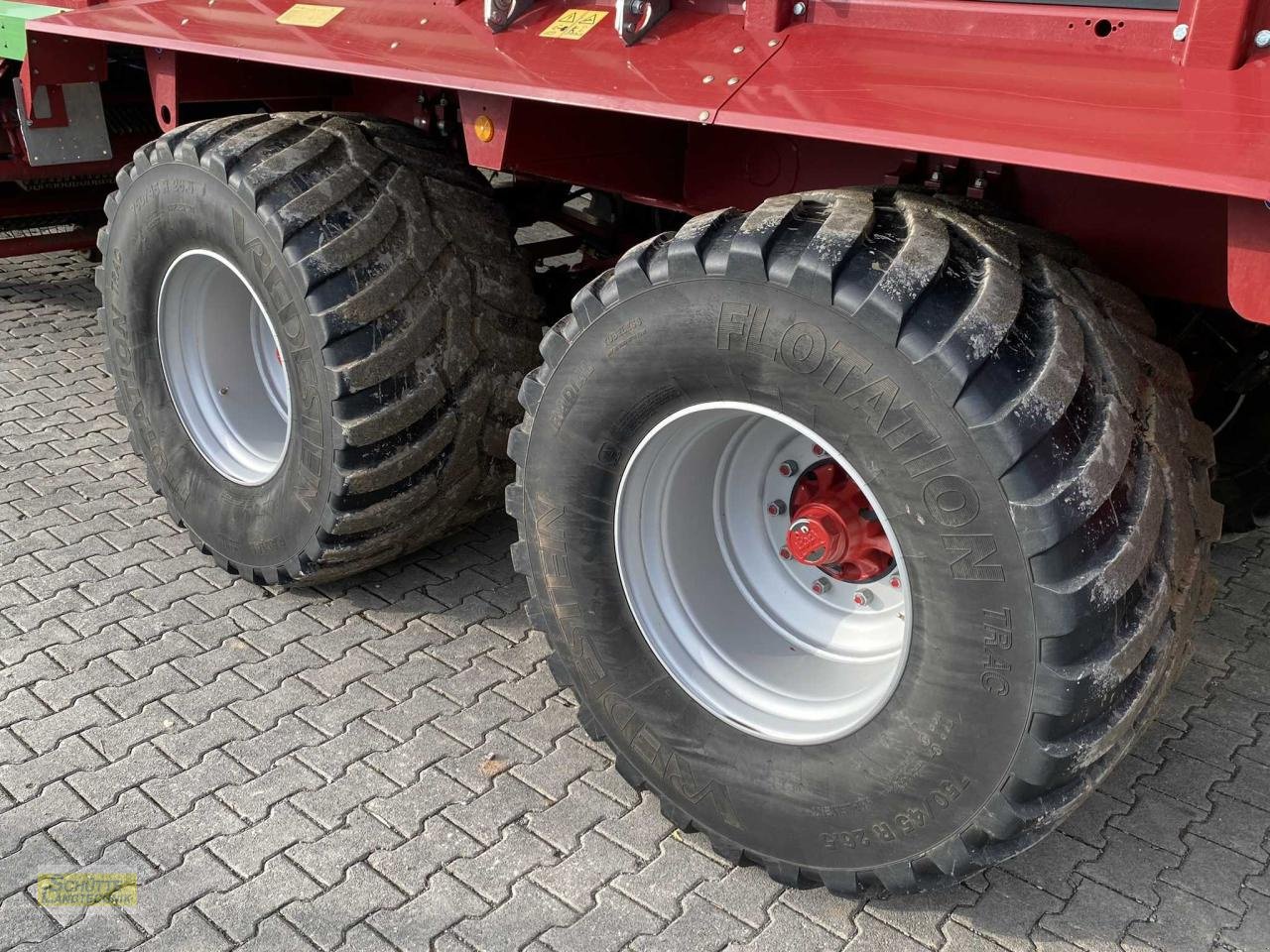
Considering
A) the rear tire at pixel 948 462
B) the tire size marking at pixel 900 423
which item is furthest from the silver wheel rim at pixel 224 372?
the tire size marking at pixel 900 423

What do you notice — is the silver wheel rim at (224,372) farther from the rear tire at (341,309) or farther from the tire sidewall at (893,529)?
the tire sidewall at (893,529)

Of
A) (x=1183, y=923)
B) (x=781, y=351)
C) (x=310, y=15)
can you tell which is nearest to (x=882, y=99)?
(x=781, y=351)

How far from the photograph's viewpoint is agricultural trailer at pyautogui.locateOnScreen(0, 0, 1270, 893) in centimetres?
188

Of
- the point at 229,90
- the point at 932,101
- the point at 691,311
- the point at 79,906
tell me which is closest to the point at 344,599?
→ the point at 79,906

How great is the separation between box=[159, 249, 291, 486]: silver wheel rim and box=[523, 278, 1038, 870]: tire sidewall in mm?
1436

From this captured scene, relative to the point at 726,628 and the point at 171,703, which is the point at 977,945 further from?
the point at 171,703

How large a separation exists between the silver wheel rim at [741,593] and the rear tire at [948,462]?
3.7 inches

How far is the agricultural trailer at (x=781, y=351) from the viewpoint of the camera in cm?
188

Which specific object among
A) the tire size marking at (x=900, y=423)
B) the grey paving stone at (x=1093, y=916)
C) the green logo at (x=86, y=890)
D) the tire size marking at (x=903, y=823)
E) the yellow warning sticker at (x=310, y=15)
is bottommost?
the green logo at (x=86, y=890)

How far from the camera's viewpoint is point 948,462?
193cm

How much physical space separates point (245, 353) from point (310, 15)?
1.25 m

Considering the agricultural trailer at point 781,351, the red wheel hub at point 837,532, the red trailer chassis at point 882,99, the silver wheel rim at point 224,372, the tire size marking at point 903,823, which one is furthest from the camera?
the silver wheel rim at point 224,372

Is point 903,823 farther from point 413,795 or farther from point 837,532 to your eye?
point 413,795

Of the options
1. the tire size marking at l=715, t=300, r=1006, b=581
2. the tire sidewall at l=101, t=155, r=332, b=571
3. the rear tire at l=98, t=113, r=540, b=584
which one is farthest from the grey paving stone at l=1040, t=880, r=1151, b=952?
the tire sidewall at l=101, t=155, r=332, b=571
